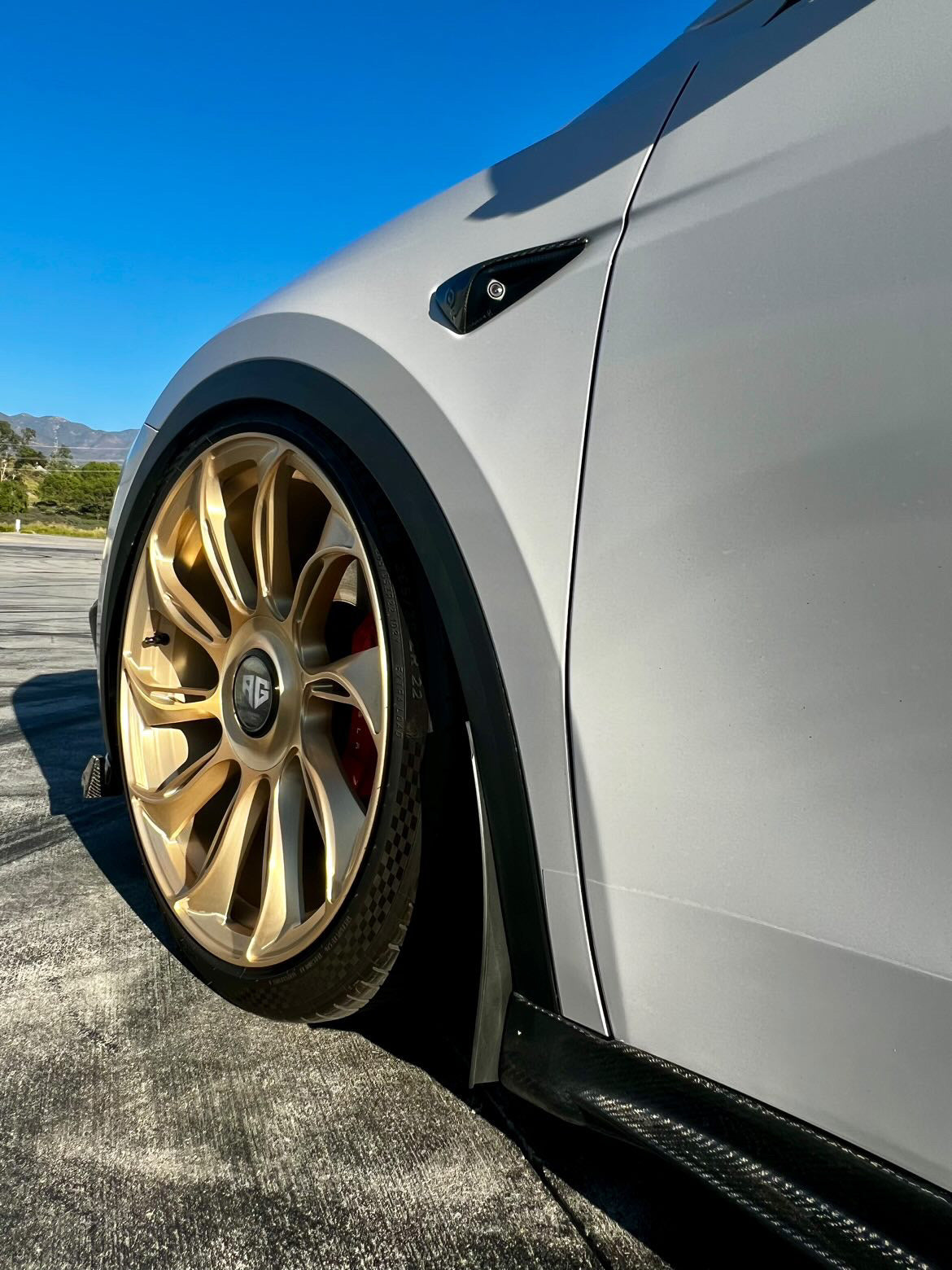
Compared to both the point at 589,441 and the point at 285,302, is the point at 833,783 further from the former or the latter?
the point at 285,302

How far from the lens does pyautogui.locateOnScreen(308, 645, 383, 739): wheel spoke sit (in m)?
1.38

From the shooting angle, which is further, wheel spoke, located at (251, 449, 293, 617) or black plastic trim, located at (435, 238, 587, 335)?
wheel spoke, located at (251, 449, 293, 617)

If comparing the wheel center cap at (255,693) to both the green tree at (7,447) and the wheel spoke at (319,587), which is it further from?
the green tree at (7,447)

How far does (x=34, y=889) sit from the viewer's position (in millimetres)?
2178

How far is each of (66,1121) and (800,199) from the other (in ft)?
4.94

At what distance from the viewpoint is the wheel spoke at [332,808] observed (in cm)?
142

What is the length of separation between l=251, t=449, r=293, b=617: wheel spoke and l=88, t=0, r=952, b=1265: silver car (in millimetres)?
106

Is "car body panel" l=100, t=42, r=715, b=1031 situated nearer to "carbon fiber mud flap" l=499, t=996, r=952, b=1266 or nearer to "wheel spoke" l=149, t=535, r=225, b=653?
"carbon fiber mud flap" l=499, t=996, r=952, b=1266

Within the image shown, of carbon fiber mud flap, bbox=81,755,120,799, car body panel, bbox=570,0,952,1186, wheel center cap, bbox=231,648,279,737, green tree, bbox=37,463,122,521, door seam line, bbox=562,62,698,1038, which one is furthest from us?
green tree, bbox=37,463,122,521

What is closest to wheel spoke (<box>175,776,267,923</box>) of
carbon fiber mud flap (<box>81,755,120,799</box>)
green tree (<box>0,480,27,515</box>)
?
carbon fiber mud flap (<box>81,755,120,799</box>)

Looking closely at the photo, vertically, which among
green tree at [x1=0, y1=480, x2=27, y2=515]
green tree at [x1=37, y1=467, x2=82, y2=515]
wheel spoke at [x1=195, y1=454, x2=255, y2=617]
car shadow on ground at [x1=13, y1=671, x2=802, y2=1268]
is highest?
green tree at [x1=37, y1=467, x2=82, y2=515]

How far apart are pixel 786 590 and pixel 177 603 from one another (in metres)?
1.29

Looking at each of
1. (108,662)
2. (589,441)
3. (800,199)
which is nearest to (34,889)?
(108,662)

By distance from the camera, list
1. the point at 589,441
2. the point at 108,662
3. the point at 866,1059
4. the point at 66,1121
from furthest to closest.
Result: the point at 108,662
the point at 66,1121
the point at 589,441
the point at 866,1059
